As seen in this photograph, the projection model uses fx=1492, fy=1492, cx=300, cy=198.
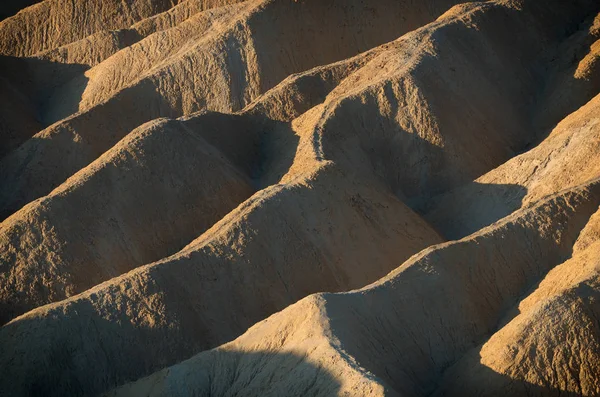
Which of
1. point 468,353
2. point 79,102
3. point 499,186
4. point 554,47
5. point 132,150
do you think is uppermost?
point 79,102

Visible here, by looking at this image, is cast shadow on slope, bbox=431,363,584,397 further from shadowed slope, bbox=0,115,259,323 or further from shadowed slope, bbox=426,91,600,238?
shadowed slope, bbox=0,115,259,323

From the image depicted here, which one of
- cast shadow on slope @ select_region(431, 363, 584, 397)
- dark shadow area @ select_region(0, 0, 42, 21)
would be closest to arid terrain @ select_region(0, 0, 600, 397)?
cast shadow on slope @ select_region(431, 363, 584, 397)

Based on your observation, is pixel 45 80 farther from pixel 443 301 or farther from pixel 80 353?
pixel 443 301

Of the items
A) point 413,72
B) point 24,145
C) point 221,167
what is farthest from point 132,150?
point 413,72

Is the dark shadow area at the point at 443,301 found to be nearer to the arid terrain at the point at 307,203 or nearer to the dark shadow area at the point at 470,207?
the arid terrain at the point at 307,203

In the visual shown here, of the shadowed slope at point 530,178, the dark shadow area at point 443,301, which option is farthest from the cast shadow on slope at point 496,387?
the shadowed slope at point 530,178

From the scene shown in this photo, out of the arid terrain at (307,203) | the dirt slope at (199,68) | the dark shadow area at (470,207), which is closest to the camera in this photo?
→ the arid terrain at (307,203)

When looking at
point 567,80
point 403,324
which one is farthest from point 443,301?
point 567,80

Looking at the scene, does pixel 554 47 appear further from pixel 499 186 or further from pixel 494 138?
pixel 499 186
